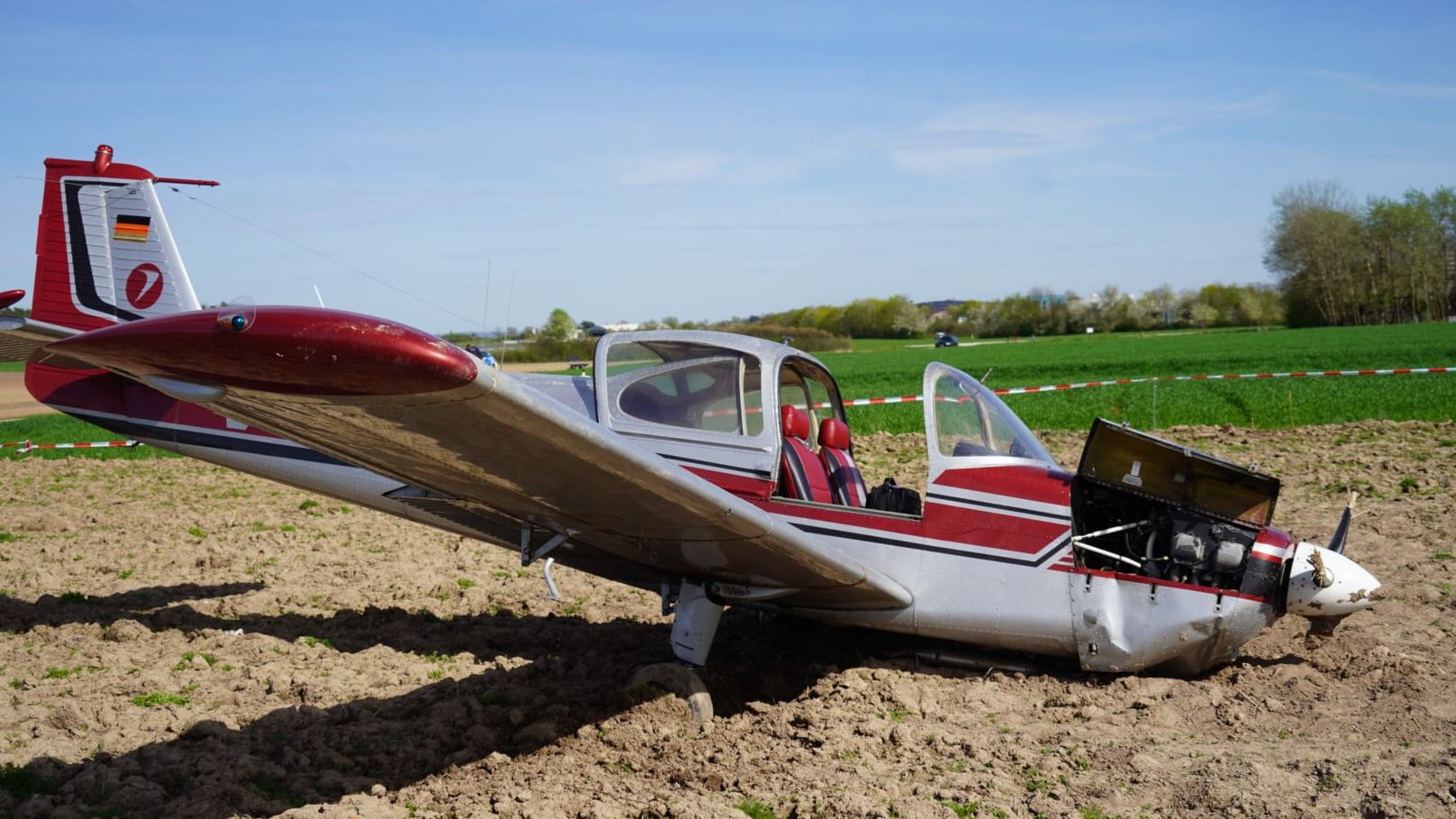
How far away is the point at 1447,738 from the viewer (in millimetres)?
4852

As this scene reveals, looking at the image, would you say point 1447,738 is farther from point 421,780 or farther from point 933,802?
point 421,780

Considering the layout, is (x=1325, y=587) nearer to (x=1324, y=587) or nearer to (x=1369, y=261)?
(x=1324, y=587)

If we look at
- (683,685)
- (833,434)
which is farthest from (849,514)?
(683,685)

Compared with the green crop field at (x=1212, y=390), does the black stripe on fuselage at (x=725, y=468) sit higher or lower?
higher

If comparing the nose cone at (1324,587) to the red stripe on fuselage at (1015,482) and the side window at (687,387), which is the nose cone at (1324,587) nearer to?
the red stripe on fuselage at (1015,482)

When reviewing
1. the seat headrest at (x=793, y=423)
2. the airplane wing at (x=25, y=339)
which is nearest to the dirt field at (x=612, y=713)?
the seat headrest at (x=793, y=423)

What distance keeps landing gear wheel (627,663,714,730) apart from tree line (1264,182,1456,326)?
89148 millimetres

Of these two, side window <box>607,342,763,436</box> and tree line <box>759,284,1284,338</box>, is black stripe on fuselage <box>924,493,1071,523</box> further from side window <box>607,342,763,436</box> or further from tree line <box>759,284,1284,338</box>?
tree line <box>759,284,1284,338</box>

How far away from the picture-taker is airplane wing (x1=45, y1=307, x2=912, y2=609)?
318 centimetres

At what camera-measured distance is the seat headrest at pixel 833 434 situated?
6.82 m

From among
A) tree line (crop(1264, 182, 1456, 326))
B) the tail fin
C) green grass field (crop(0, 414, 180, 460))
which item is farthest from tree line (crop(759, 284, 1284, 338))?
the tail fin

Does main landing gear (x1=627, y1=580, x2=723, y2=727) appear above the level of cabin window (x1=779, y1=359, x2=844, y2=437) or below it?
below

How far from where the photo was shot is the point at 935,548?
596cm

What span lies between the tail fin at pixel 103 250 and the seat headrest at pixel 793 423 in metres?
5.18
